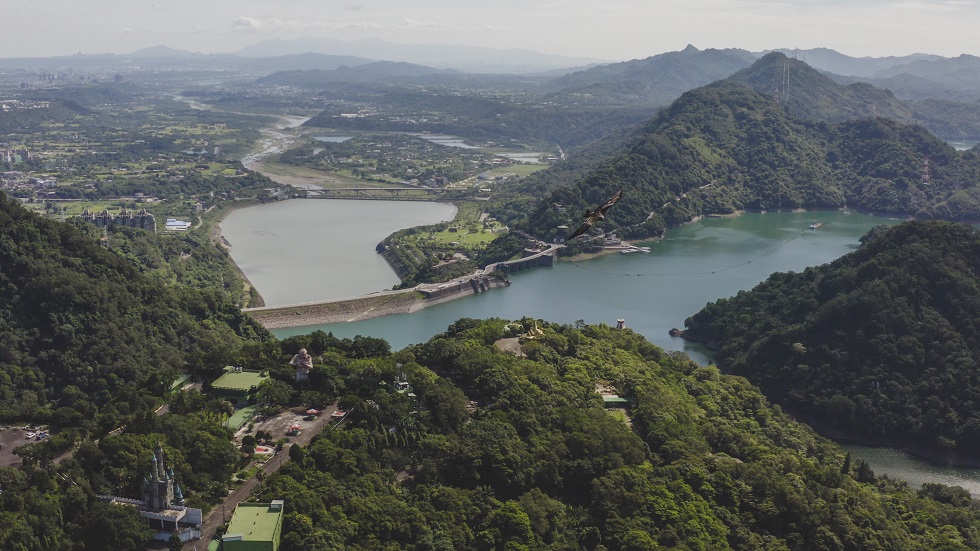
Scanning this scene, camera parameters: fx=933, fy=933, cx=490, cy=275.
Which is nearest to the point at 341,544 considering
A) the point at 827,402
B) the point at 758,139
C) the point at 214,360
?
the point at 214,360

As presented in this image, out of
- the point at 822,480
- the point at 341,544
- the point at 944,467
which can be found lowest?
the point at 944,467

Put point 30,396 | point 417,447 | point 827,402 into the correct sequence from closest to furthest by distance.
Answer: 1. point 417,447
2. point 30,396
3. point 827,402

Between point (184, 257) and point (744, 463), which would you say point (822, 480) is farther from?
point (184, 257)

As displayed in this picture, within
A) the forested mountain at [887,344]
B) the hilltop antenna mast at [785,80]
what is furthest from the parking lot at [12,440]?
the hilltop antenna mast at [785,80]

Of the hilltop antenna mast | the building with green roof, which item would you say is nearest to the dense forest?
the building with green roof

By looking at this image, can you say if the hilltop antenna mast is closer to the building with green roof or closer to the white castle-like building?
the building with green roof

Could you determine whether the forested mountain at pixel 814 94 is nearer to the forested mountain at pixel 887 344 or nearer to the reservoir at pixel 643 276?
the reservoir at pixel 643 276

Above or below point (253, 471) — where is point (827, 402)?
below

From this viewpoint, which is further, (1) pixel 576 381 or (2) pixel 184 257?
(2) pixel 184 257
